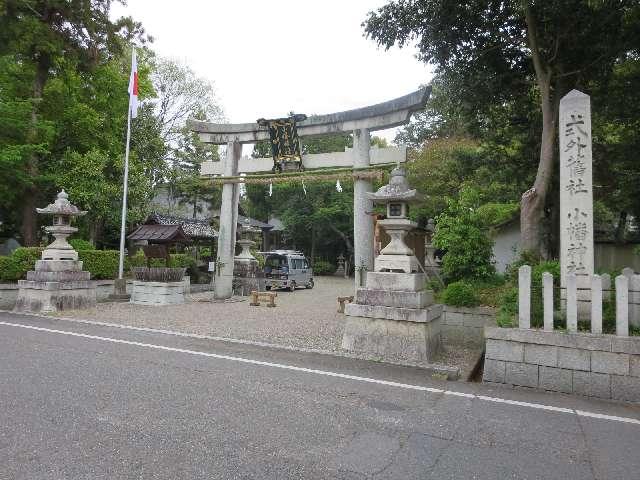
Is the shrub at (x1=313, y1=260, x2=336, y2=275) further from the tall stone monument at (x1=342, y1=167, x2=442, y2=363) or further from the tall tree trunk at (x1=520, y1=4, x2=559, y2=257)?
the tall stone monument at (x1=342, y1=167, x2=442, y2=363)

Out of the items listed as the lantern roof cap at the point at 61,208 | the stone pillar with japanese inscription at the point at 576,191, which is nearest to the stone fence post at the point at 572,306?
the stone pillar with japanese inscription at the point at 576,191

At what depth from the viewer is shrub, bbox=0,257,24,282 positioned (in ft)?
46.3

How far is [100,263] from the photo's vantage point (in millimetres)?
16391

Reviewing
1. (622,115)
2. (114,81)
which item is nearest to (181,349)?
(622,115)

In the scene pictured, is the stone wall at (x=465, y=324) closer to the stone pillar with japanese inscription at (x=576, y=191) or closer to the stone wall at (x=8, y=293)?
the stone pillar with japanese inscription at (x=576, y=191)

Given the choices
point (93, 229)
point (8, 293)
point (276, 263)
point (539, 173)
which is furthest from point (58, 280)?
point (539, 173)

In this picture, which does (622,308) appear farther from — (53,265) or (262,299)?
(53,265)

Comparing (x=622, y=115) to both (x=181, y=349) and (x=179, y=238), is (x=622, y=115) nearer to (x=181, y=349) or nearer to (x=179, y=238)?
(x=181, y=349)

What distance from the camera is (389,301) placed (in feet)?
23.8

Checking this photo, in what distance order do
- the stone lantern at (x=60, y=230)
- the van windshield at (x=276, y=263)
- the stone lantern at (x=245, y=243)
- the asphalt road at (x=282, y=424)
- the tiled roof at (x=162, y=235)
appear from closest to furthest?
the asphalt road at (x=282, y=424)
the stone lantern at (x=60, y=230)
the tiled roof at (x=162, y=235)
the stone lantern at (x=245, y=243)
the van windshield at (x=276, y=263)

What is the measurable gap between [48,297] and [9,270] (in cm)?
387

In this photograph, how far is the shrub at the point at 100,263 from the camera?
52.0ft

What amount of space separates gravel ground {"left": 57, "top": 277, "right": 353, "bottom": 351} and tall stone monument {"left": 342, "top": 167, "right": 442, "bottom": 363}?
36.1 inches

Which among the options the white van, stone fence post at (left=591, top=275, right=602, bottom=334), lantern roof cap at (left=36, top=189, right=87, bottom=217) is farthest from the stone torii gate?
stone fence post at (left=591, top=275, right=602, bottom=334)
